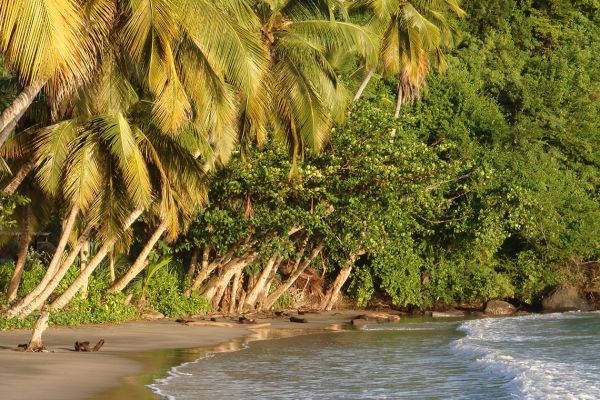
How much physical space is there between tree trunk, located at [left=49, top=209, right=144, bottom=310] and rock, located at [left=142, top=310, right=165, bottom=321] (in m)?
3.41

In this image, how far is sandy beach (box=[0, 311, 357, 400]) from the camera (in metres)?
13.2

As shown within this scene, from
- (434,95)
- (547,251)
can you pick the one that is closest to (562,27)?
(434,95)

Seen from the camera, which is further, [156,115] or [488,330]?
[488,330]

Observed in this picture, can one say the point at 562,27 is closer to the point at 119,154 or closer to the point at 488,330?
the point at 488,330

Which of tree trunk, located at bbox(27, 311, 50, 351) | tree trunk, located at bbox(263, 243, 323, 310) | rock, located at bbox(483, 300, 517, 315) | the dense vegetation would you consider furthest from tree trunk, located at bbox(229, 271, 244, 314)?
tree trunk, located at bbox(27, 311, 50, 351)

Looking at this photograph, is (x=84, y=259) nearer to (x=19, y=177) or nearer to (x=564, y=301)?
(x=19, y=177)

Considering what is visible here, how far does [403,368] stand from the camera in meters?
17.7

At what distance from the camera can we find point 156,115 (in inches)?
626

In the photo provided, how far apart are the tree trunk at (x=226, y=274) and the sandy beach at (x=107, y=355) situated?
1591mm

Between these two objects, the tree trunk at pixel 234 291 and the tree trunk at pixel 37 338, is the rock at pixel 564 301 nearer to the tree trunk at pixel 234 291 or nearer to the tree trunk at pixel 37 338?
the tree trunk at pixel 234 291

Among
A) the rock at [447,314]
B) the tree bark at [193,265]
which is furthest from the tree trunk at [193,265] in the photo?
the rock at [447,314]

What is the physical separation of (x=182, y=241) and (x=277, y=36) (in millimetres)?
7002

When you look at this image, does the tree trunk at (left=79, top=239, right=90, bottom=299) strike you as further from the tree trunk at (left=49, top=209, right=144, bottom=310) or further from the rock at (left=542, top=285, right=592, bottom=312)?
the rock at (left=542, top=285, right=592, bottom=312)

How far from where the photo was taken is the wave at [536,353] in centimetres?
1554
